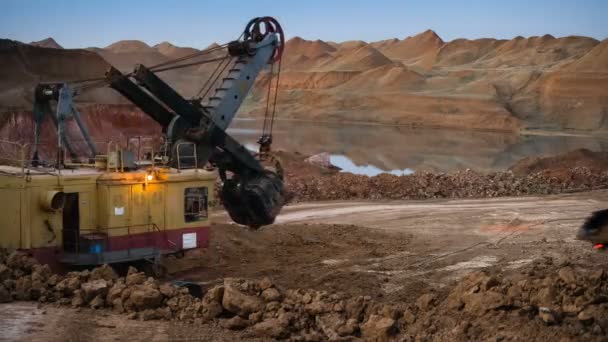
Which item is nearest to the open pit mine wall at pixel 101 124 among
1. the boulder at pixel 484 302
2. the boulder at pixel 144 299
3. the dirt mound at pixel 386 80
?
the boulder at pixel 144 299

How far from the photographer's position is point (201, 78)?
312ft

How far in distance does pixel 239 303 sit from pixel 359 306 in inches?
50.6

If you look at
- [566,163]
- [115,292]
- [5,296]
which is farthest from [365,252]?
[566,163]

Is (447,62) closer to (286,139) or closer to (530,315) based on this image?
(286,139)

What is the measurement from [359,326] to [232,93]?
24.5 ft

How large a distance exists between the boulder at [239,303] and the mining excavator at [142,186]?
275 centimetres

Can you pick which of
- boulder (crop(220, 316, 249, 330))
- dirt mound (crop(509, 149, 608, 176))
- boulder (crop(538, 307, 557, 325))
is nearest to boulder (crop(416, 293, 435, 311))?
boulder (crop(538, 307, 557, 325))

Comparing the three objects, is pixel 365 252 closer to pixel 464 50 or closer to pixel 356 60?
pixel 356 60

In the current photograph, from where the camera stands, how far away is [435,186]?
81.0 ft

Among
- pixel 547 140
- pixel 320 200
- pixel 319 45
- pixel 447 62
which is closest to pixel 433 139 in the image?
pixel 547 140

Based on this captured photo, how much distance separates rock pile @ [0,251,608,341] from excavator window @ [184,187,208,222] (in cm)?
219

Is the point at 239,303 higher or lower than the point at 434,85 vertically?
lower

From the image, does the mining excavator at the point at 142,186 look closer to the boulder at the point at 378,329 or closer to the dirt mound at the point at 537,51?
the boulder at the point at 378,329

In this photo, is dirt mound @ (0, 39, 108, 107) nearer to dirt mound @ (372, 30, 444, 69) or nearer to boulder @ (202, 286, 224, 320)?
boulder @ (202, 286, 224, 320)
